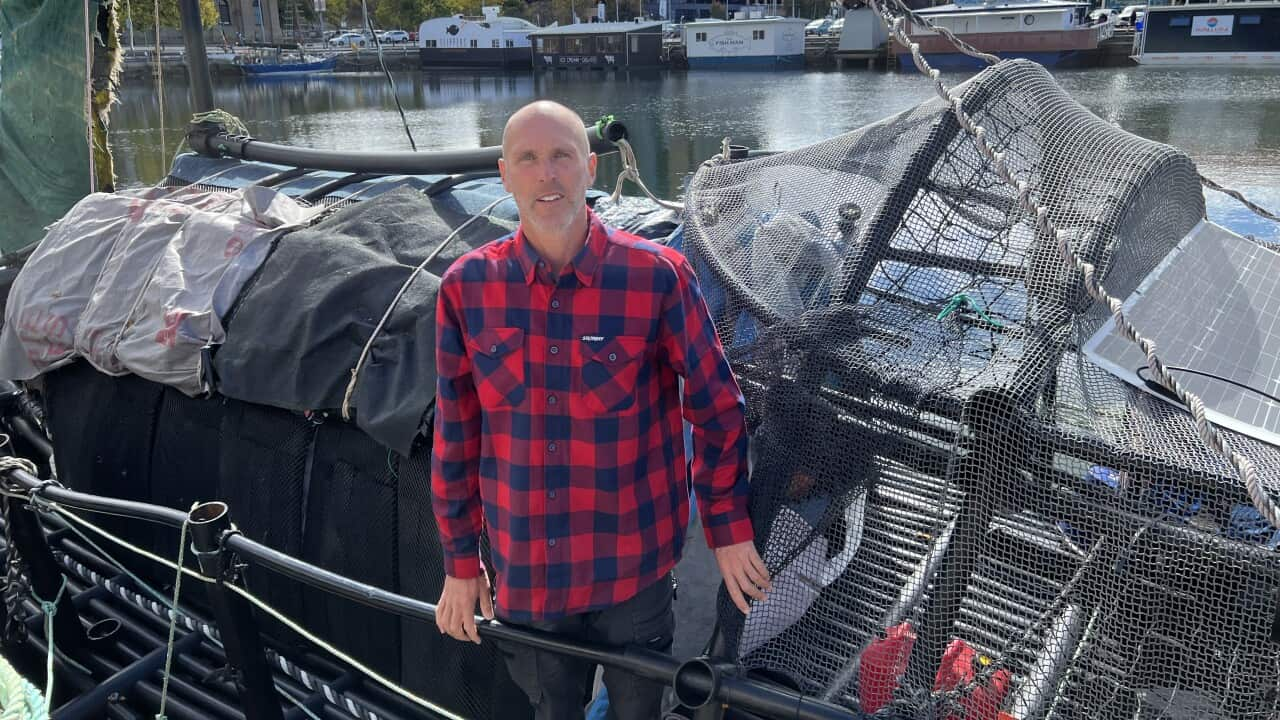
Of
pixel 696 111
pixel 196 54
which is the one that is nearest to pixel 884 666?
pixel 196 54

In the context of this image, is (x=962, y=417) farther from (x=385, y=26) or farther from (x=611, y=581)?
(x=385, y=26)

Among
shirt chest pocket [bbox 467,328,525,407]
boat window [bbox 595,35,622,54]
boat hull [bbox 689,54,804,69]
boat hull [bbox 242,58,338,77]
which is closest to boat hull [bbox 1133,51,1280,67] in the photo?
boat hull [bbox 689,54,804,69]

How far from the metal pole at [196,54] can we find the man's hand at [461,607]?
595cm

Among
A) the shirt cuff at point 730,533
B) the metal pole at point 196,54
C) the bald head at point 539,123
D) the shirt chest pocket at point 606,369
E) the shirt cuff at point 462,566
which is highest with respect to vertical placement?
the metal pole at point 196,54

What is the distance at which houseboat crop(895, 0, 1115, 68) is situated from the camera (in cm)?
4500

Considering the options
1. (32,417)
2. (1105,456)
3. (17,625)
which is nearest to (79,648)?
(17,625)

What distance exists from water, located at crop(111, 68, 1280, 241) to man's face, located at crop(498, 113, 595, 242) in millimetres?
4876

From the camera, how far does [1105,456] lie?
2115mm

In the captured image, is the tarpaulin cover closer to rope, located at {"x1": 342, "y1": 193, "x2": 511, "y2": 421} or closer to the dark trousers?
rope, located at {"x1": 342, "y1": 193, "x2": 511, "y2": 421}

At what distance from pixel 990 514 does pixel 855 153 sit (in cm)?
135

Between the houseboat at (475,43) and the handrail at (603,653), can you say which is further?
the houseboat at (475,43)

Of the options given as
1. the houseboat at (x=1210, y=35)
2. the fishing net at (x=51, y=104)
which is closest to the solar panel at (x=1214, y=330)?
the fishing net at (x=51, y=104)

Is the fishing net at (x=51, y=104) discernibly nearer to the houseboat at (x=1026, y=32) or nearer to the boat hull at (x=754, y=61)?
the houseboat at (x=1026, y=32)

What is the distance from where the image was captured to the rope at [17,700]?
2104 mm
